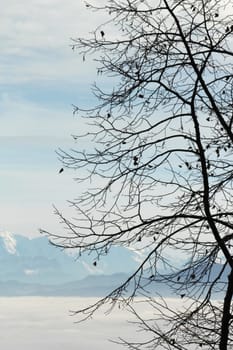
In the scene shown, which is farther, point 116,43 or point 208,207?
point 116,43

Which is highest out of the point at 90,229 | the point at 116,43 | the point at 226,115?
the point at 116,43

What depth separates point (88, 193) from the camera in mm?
12141

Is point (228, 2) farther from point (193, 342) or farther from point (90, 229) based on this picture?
point (193, 342)

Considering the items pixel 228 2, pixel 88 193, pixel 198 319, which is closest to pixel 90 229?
pixel 88 193

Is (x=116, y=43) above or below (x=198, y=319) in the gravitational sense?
above

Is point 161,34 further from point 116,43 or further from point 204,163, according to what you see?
point 204,163

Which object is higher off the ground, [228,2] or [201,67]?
[228,2]

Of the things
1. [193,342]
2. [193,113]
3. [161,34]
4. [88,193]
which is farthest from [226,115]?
[193,342]

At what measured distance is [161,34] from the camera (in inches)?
494

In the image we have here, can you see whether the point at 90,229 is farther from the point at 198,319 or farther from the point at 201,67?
the point at 201,67

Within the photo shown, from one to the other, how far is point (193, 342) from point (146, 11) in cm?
489

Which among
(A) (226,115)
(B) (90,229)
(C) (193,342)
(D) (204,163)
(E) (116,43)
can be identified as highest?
(E) (116,43)

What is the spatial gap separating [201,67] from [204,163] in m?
1.41

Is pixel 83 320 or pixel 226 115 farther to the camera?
pixel 226 115
